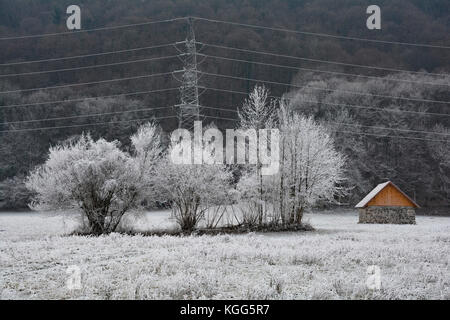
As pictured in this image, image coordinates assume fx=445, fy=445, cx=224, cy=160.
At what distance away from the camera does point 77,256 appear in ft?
45.9

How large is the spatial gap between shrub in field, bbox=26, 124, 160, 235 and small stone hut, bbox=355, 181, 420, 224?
72.8ft

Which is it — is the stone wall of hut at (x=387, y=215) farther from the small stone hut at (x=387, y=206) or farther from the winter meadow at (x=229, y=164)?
the winter meadow at (x=229, y=164)

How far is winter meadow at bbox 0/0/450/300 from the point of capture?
1134 centimetres

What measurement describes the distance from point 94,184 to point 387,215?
26.7 meters

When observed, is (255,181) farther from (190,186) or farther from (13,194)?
(13,194)

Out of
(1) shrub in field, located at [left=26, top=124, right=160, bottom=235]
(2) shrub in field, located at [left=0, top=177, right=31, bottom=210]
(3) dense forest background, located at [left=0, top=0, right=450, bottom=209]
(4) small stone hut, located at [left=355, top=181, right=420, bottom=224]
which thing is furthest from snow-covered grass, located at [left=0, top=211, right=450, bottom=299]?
(2) shrub in field, located at [left=0, top=177, right=31, bottom=210]

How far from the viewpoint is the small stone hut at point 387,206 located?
39.4 meters

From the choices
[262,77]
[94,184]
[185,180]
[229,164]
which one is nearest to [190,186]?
[185,180]

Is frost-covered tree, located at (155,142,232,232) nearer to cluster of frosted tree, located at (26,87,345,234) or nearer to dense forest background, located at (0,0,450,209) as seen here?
cluster of frosted tree, located at (26,87,345,234)

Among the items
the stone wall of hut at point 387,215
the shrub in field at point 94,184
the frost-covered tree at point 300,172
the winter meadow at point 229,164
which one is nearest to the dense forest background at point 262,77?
the winter meadow at point 229,164

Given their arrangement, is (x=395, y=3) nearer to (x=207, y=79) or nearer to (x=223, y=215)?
(x=207, y=79)

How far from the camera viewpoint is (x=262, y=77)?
76688mm

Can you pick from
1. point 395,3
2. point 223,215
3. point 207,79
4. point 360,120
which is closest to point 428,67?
point 395,3

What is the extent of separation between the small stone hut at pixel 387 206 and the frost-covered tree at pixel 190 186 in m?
17.6
